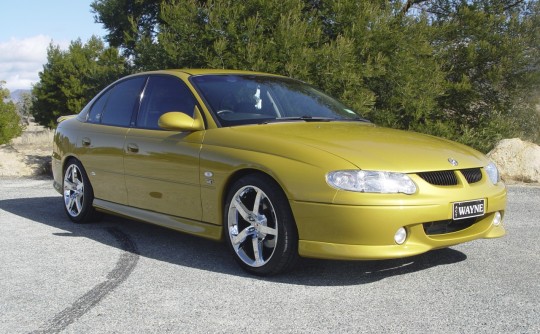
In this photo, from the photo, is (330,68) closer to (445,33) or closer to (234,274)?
(445,33)

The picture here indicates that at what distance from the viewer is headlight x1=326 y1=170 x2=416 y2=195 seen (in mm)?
4043

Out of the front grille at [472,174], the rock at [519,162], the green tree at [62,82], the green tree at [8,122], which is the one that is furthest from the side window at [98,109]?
the green tree at [62,82]

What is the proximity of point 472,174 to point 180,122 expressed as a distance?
2217mm

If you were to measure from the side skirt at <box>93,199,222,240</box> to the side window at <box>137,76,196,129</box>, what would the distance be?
0.77 metres

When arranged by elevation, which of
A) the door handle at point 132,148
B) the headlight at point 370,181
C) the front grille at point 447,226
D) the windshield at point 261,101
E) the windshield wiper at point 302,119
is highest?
the windshield at point 261,101

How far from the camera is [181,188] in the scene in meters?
5.09

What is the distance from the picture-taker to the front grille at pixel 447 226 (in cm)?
Answer: 427

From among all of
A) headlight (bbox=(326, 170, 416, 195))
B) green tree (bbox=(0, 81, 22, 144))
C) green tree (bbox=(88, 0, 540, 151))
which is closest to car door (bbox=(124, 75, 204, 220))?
headlight (bbox=(326, 170, 416, 195))

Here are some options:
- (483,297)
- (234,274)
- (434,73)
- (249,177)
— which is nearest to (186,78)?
(249,177)

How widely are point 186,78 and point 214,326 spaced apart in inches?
104

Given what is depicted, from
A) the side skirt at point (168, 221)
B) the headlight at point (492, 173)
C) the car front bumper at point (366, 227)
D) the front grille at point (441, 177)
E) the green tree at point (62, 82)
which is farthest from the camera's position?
the green tree at point (62, 82)

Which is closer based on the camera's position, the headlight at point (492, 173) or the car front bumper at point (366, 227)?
the car front bumper at point (366, 227)

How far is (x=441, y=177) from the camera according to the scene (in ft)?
14.1

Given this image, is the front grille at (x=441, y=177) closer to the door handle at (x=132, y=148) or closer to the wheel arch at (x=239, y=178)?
the wheel arch at (x=239, y=178)
